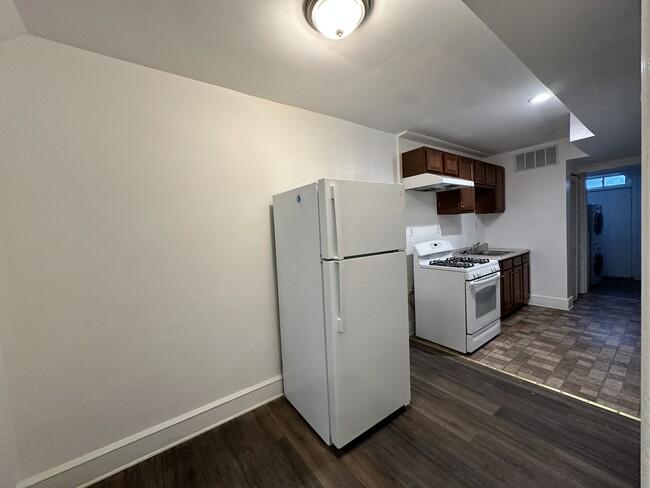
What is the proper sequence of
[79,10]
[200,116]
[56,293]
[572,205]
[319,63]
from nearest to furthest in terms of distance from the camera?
1. [79,10]
2. [56,293]
3. [319,63]
4. [200,116]
5. [572,205]

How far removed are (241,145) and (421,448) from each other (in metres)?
2.50

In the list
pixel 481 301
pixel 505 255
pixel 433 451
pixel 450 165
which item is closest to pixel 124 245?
pixel 433 451

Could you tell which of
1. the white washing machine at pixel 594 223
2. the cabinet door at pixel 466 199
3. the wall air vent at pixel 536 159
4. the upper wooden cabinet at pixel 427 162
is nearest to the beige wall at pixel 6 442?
the upper wooden cabinet at pixel 427 162

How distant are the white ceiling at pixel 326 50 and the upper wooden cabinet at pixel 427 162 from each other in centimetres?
59

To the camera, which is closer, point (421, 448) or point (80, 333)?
point (80, 333)

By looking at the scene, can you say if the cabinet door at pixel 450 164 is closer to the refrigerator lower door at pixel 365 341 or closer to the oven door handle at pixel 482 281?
the oven door handle at pixel 482 281

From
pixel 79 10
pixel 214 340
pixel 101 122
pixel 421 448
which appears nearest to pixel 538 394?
pixel 421 448

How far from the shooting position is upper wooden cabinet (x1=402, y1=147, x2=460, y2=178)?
297 centimetres

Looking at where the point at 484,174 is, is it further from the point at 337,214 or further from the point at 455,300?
the point at 337,214

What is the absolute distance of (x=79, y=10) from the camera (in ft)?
4.00

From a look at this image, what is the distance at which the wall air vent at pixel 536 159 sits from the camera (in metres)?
3.72

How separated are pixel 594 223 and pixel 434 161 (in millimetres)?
5014

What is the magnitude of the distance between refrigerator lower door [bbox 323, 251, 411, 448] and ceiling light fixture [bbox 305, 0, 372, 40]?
1258mm

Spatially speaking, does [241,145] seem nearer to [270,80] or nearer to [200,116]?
[200,116]
